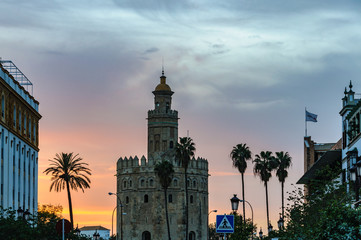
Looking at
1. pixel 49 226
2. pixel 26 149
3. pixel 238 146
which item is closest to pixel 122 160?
pixel 238 146

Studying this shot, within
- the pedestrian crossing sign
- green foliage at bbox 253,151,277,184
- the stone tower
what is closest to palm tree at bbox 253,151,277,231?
green foliage at bbox 253,151,277,184

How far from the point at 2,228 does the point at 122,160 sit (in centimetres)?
10135

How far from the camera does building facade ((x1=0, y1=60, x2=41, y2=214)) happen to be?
73.1 metres

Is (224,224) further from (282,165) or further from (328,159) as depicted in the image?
(282,165)

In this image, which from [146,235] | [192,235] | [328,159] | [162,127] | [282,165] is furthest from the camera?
[162,127]

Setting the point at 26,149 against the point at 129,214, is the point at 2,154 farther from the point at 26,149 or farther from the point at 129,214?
the point at 129,214

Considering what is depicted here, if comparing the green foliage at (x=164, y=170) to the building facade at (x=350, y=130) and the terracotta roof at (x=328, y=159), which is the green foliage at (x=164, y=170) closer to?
the terracotta roof at (x=328, y=159)

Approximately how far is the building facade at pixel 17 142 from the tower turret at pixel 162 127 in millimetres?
66006

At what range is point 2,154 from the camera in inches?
2862

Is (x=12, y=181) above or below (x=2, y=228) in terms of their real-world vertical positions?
above

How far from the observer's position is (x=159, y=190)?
495ft

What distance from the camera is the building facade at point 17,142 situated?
7307cm

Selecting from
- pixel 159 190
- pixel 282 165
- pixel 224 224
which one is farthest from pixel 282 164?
pixel 224 224

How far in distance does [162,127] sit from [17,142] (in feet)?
259
